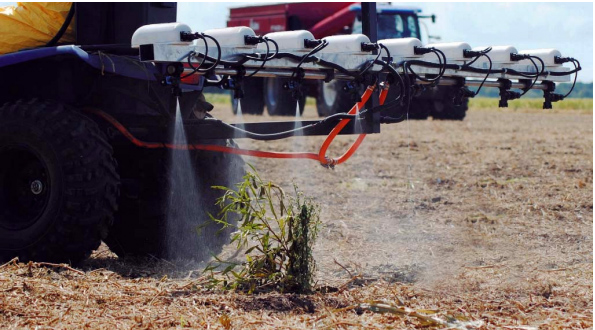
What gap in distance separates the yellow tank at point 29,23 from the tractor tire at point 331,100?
11.5m

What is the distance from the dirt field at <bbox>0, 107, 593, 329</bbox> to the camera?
391cm

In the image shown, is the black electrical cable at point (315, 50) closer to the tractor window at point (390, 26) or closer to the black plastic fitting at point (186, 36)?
the black plastic fitting at point (186, 36)

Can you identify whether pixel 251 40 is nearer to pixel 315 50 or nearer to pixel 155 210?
pixel 315 50

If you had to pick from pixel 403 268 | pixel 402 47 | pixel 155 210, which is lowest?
pixel 403 268

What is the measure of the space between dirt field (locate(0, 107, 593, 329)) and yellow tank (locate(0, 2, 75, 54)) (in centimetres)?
138

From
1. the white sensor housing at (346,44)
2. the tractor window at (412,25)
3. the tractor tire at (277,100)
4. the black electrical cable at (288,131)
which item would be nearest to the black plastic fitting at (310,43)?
the white sensor housing at (346,44)

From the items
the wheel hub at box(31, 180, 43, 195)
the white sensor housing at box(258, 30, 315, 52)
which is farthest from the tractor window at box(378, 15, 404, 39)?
the wheel hub at box(31, 180, 43, 195)

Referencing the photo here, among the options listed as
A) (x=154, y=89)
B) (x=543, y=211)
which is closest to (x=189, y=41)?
(x=154, y=89)

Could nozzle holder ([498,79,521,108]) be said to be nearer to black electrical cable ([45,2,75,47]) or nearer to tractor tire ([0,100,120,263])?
tractor tire ([0,100,120,263])

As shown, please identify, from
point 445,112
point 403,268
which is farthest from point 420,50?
point 445,112

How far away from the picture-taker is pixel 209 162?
5879 millimetres

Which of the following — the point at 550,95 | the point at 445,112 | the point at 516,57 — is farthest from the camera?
the point at 445,112

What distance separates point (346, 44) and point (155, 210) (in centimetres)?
168

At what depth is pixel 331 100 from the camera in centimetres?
1775
